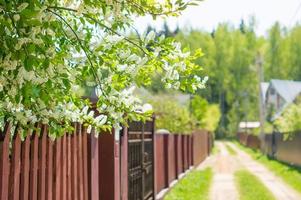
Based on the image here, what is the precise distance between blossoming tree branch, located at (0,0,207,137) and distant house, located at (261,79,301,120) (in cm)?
4989

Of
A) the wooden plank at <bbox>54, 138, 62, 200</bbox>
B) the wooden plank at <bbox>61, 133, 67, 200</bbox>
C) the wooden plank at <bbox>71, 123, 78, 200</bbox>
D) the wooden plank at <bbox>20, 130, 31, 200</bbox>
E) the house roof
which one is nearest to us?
the wooden plank at <bbox>20, 130, 31, 200</bbox>

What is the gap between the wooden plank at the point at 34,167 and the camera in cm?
382

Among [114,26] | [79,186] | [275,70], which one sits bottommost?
[79,186]

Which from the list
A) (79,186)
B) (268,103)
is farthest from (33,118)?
(268,103)

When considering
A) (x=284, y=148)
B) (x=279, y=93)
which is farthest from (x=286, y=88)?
(x=284, y=148)

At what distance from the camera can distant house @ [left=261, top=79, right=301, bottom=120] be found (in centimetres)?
5681

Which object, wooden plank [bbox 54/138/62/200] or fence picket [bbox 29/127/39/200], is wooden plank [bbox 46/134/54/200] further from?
fence picket [bbox 29/127/39/200]

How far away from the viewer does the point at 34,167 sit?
387 cm

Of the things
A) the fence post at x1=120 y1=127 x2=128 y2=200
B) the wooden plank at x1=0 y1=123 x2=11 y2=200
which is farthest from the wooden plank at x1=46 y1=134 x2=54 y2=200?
the fence post at x1=120 y1=127 x2=128 y2=200

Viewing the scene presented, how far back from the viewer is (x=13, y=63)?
308cm

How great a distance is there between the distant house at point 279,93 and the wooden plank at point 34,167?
5011 cm

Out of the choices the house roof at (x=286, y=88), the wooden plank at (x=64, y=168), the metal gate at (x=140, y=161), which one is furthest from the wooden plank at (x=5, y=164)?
the house roof at (x=286, y=88)

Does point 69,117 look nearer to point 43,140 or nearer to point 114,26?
point 43,140

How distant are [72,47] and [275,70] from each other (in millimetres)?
76408
